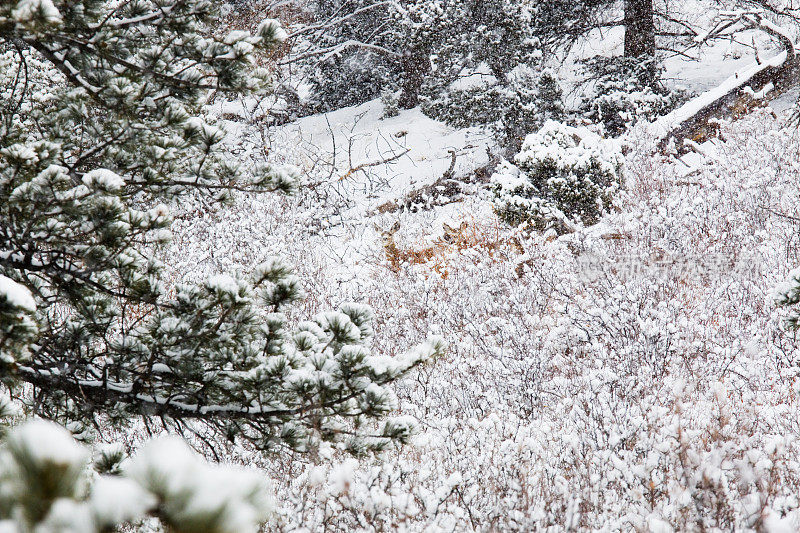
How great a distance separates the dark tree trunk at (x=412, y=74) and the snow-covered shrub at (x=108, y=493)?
52.8 ft

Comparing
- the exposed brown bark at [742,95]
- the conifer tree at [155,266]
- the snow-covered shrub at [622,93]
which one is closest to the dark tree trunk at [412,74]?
the snow-covered shrub at [622,93]

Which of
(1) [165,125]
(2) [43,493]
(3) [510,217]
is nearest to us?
(2) [43,493]

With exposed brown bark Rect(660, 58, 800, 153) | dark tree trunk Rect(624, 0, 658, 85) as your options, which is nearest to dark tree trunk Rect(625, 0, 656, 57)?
dark tree trunk Rect(624, 0, 658, 85)

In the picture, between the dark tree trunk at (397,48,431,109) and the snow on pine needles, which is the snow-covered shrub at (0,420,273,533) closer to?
the snow on pine needles

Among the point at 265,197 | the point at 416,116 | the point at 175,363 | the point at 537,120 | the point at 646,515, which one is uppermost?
the point at 416,116

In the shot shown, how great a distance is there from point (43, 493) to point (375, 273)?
23.1ft

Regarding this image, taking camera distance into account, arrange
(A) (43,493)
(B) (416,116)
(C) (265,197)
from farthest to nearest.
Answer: (B) (416,116)
(C) (265,197)
(A) (43,493)

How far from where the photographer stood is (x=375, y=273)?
7.69 metres

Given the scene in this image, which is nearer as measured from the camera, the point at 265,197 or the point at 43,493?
the point at 43,493

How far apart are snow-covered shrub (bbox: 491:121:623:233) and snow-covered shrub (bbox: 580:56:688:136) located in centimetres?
340

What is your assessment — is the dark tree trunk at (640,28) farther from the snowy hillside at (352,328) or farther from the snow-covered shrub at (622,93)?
the snowy hillside at (352,328)

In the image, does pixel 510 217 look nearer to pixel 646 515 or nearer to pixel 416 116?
pixel 646 515

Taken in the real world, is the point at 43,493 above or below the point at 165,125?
below

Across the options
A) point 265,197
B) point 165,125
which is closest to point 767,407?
point 165,125
